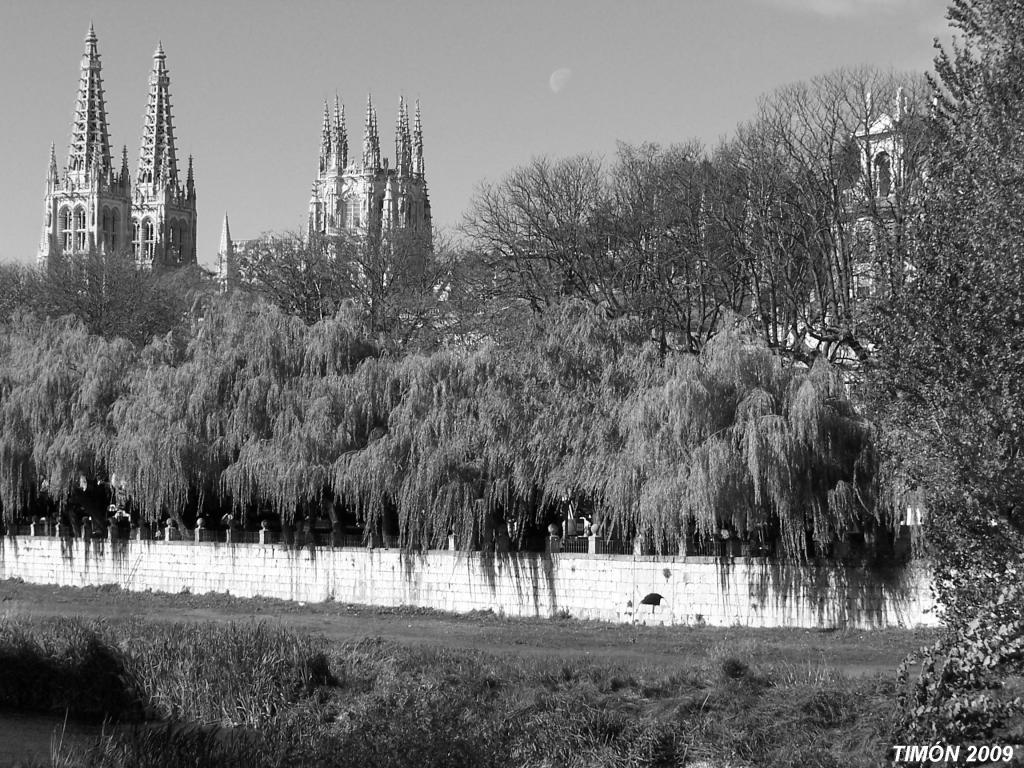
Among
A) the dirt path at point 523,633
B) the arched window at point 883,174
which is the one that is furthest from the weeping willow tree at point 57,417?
the arched window at point 883,174

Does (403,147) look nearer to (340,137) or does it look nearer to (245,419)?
(340,137)

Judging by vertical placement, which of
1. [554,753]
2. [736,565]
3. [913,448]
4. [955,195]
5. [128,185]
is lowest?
[554,753]

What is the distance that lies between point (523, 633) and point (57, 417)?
62.6 feet

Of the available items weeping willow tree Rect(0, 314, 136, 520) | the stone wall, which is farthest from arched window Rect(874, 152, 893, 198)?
weeping willow tree Rect(0, 314, 136, 520)

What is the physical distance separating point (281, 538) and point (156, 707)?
16381 mm

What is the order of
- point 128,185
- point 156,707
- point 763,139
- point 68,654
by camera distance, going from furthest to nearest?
point 128,185
point 763,139
point 68,654
point 156,707

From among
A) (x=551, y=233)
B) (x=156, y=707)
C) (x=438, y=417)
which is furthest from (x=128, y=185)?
(x=156, y=707)

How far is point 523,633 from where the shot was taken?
3152 cm

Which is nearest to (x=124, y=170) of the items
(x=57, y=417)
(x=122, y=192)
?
(x=122, y=192)

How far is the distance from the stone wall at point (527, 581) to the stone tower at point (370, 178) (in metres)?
101

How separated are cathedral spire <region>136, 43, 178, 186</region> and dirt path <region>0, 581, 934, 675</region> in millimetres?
132682

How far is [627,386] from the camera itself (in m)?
34.4

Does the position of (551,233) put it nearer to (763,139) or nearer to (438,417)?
(763,139)

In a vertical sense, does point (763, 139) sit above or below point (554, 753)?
above
